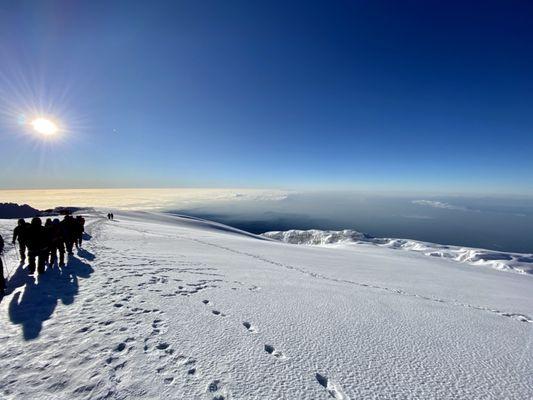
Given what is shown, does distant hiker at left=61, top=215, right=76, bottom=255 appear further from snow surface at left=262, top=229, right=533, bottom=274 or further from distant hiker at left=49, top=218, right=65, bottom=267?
snow surface at left=262, top=229, right=533, bottom=274

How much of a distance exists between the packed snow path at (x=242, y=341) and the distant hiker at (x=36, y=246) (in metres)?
0.53

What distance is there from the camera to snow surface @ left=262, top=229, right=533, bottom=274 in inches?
3301

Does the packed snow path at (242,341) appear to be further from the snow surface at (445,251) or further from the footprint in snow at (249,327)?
the snow surface at (445,251)

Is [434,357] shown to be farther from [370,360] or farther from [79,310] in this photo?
[79,310]

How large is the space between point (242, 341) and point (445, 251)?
143m

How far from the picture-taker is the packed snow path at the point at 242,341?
12.7 ft

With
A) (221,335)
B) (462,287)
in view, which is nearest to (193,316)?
(221,335)

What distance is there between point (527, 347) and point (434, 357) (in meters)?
3.34

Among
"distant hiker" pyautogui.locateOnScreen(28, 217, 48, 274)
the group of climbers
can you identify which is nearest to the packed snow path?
"distant hiker" pyautogui.locateOnScreen(28, 217, 48, 274)

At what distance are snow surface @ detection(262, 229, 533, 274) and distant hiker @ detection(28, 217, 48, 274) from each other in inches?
2092

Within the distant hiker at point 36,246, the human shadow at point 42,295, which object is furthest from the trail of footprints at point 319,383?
the distant hiker at point 36,246

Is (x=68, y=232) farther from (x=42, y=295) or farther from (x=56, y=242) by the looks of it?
(x=42, y=295)

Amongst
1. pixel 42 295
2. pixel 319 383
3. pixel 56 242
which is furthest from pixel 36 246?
pixel 319 383

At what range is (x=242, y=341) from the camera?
518 centimetres
